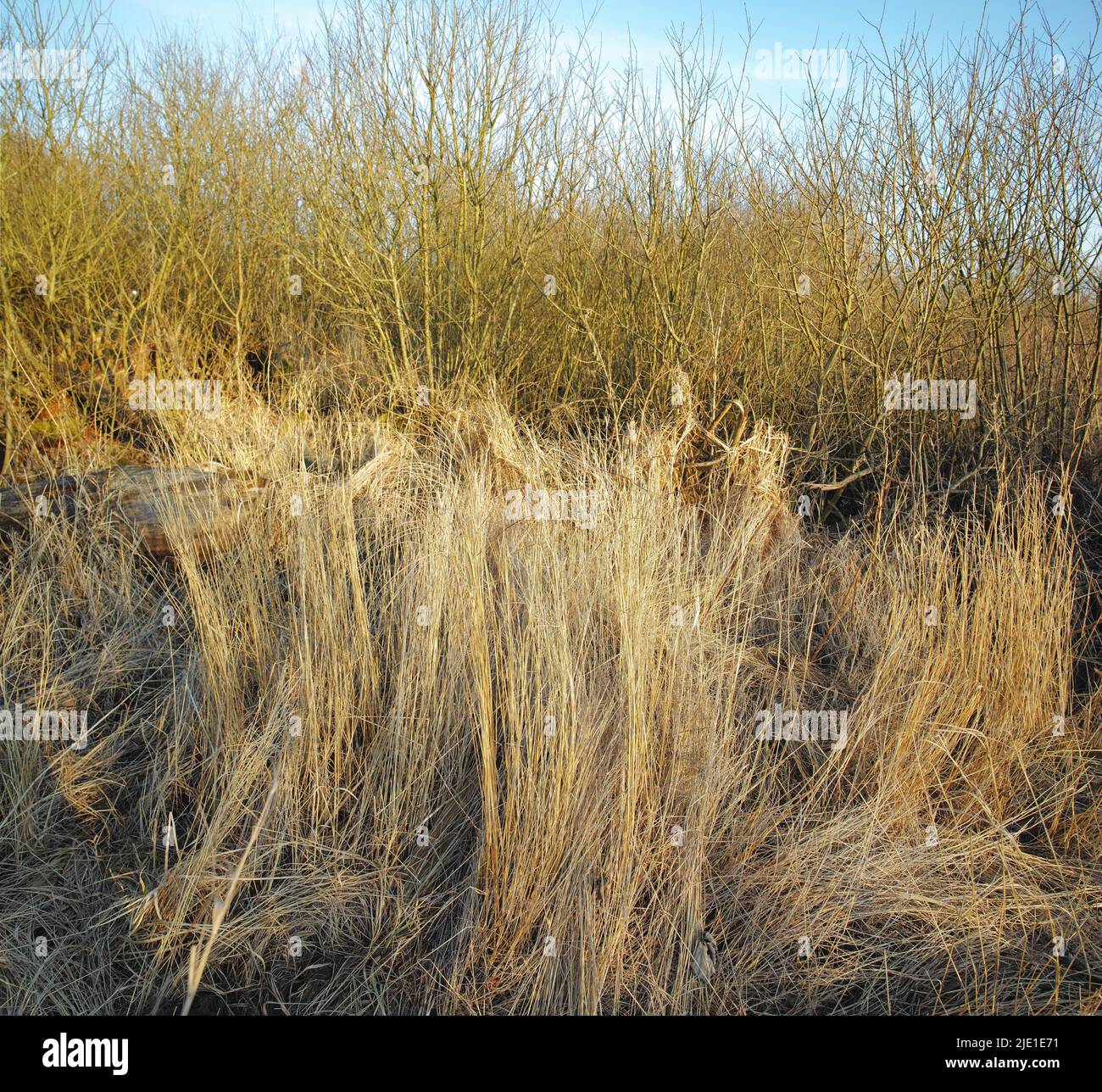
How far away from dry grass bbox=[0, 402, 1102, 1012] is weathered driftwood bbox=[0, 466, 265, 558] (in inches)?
8.5

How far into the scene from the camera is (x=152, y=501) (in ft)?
14.1

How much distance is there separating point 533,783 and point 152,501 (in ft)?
9.76

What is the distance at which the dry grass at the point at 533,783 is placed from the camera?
232 centimetres

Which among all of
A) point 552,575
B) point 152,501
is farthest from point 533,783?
point 152,501

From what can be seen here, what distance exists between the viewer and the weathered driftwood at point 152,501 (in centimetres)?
389

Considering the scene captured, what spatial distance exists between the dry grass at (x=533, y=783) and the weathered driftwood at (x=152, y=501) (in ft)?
0.71

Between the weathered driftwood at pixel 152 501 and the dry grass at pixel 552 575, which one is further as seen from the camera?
the weathered driftwood at pixel 152 501

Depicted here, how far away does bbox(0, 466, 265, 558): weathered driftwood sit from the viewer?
3.89 metres

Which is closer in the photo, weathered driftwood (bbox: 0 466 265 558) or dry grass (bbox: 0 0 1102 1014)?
dry grass (bbox: 0 0 1102 1014)

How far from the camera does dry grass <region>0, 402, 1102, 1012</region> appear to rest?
7.63 feet

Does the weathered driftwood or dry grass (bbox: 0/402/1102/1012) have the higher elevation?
the weathered driftwood

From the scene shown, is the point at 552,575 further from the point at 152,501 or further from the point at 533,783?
the point at 152,501

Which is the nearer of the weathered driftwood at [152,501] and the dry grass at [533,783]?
the dry grass at [533,783]

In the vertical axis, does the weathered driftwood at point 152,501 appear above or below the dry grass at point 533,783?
above
